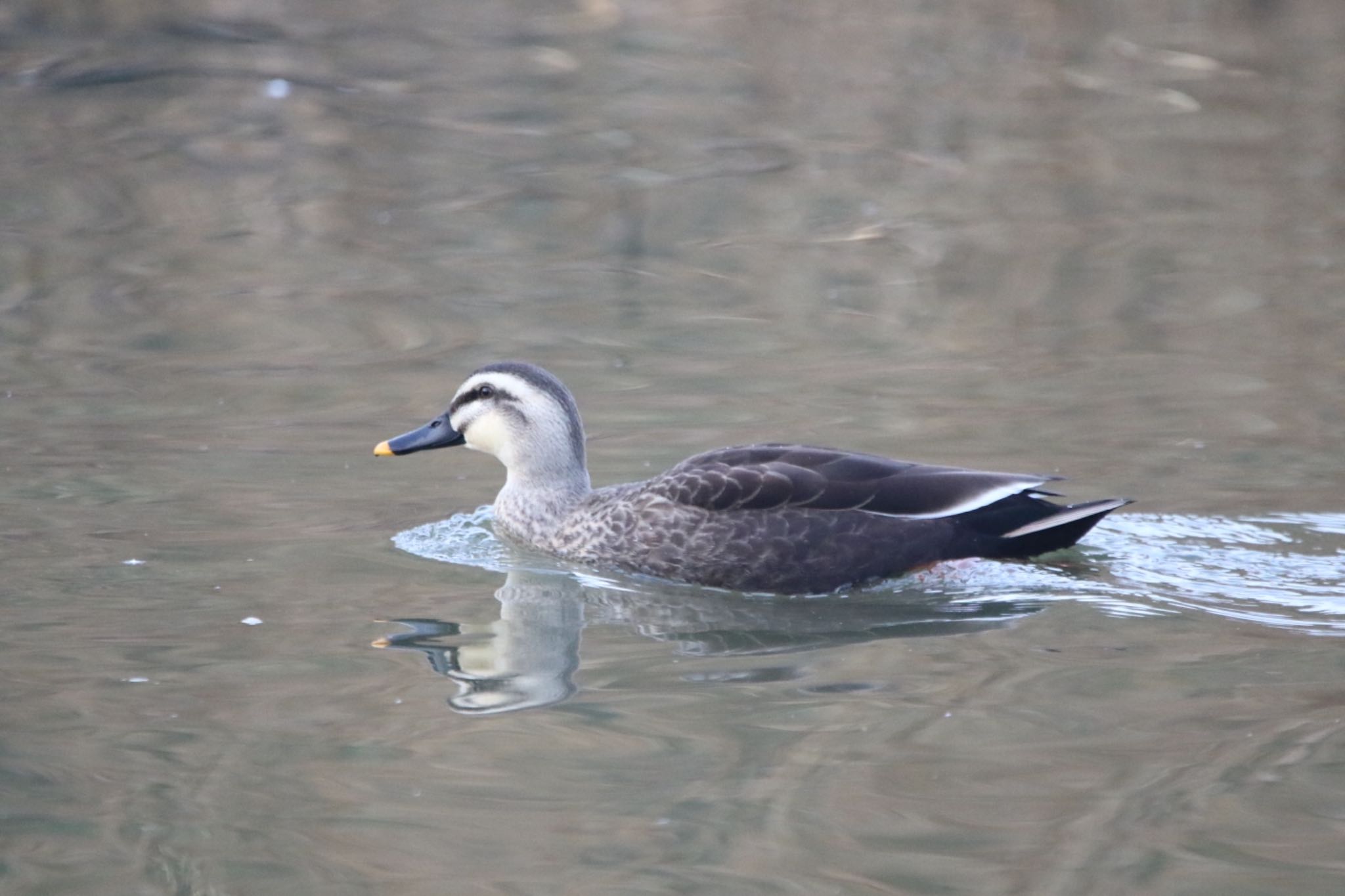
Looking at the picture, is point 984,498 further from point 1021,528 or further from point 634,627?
point 634,627

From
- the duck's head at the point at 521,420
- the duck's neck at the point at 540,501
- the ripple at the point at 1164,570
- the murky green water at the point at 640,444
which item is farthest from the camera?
the duck's head at the point at 521,420

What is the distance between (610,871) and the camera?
16.5 feet

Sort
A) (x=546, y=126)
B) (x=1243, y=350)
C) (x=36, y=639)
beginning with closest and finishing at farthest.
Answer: (x=36, y=639) → (x=1243, y=350) → (x=546, y=126)

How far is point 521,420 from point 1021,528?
2.60 m

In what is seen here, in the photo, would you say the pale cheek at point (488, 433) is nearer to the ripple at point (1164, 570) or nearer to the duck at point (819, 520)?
the ripple at point (1164, 570)

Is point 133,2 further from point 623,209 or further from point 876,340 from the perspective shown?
point 876,340

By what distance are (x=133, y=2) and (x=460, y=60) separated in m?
4.20

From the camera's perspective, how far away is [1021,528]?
7.74 metres

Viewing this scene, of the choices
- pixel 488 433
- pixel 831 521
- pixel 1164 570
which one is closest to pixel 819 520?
pixel 831 521

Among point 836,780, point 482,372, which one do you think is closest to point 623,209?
point 482,372

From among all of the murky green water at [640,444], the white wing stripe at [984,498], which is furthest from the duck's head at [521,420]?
the white wing stripe at [984,498]

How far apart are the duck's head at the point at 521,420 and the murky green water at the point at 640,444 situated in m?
0.44

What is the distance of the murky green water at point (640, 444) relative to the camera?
5.39 m

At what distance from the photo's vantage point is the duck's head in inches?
346
